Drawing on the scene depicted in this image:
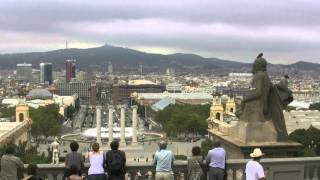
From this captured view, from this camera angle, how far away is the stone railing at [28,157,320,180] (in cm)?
1146

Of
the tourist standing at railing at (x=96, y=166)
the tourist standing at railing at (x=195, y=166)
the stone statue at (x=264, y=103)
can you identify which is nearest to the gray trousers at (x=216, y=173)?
the tourist standing at railing at (x=195, y=166)

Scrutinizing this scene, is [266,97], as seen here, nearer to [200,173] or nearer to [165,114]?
[200,173]

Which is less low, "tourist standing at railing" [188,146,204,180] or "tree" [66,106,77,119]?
"tourist standing at railing" [188,146,204,180]

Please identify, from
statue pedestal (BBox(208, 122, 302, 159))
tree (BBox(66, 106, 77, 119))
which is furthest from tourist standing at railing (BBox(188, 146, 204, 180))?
tree (BBox(66, 106, 77, 119))

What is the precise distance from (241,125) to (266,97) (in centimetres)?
69

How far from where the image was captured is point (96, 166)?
10.9 metres

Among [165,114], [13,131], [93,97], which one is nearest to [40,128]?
[13,131]

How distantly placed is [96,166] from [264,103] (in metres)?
3.27

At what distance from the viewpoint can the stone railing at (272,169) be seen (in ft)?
37.6

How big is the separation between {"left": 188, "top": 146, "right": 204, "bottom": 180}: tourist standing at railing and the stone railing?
269mm

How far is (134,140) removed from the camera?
7781cm

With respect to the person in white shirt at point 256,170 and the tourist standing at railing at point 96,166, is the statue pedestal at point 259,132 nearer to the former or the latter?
the person in white shirt at point 256,170

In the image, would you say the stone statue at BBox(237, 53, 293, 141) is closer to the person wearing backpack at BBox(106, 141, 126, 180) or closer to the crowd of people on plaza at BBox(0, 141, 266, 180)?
the crowd of people on plaza at BBox(0, 141, 266, 180)

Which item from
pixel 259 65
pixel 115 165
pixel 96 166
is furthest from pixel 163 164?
pixel 259 65
